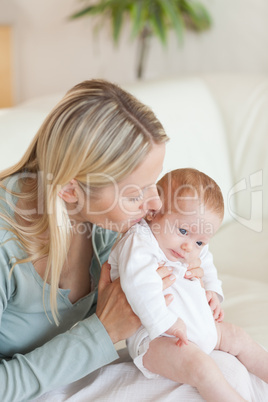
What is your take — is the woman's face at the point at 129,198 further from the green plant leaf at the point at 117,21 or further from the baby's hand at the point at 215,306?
the green plant leaf at the point at 117,21

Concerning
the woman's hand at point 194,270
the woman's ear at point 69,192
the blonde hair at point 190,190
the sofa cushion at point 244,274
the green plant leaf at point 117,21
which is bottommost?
the sofa cushion at point 244,274

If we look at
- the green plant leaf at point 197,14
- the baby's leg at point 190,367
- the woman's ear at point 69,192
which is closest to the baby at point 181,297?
the baby's leg at point 190,367

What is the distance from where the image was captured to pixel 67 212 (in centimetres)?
109

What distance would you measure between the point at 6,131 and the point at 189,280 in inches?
27.0

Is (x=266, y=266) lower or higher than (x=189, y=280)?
lower

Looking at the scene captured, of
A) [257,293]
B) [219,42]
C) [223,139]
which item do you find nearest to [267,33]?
[219,42]

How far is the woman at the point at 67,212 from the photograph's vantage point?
3.25 ft

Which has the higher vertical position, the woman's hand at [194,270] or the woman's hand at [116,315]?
the woman's hand at [194,270]

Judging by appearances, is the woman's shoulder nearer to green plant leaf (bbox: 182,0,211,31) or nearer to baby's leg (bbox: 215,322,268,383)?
baby's leg (bbox: 215,322,268,383)

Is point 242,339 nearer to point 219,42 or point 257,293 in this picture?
point 257,293

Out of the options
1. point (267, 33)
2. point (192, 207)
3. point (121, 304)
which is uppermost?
point (267, 33)

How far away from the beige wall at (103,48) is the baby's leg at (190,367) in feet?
7.13

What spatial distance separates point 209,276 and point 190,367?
0.26m

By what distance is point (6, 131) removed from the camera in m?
1.53
